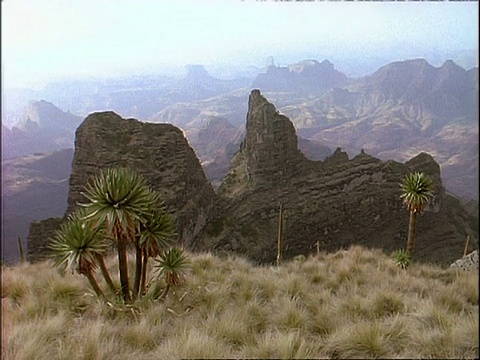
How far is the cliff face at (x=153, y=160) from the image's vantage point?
180ft

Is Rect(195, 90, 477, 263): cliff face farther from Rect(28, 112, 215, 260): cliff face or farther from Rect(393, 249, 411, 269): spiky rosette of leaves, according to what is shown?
Rect(393, 249, 411, 269): spiky rosette of leaves

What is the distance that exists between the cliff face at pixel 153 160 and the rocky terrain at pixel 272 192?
0.48 feet

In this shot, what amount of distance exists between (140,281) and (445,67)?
207m

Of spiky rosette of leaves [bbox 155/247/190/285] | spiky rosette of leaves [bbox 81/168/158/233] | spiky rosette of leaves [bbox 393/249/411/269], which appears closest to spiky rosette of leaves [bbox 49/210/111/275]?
spiky rosette of leaves [bbox 81/168/158/233]

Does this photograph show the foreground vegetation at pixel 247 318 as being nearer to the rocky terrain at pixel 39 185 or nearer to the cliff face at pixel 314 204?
the cliff face at pixel 314 204

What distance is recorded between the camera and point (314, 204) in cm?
6419

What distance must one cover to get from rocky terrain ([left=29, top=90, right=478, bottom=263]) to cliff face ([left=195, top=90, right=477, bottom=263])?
16 cm

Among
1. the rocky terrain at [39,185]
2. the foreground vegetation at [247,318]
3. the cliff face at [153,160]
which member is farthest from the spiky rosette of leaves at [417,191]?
the rocky terrain at [39,185]

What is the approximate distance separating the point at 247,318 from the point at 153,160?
53402mm

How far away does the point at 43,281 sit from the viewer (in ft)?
33.7

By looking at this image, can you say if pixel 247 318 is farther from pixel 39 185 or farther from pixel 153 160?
pixel 39 185

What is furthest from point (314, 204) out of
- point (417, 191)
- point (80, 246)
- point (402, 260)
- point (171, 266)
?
point (80, 246)

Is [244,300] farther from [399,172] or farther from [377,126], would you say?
[377,126]

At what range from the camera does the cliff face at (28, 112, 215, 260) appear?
54.8 m
